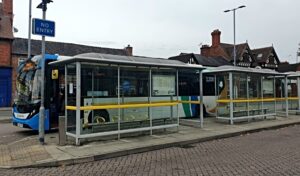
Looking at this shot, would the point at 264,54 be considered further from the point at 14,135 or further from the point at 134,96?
the point at 14,135

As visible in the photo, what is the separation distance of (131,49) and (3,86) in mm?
19279

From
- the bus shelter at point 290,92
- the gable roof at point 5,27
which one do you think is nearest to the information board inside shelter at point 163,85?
the bus shelter at point 290,92

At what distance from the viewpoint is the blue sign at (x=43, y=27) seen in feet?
28.9

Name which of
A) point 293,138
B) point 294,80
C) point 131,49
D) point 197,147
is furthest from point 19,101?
point 131,49

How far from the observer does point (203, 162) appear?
7.17m

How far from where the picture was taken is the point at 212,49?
150ft

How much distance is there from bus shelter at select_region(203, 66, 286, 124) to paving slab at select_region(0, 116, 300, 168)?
2403 millimetres

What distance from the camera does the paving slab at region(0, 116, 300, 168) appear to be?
7.20 metres

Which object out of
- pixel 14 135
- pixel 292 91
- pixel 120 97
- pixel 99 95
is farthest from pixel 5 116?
pixel 292 91

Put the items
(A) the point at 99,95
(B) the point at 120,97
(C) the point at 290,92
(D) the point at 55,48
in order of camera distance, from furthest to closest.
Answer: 1. (D) the point at 55,48
2. (C) the point at 290,92
3. (B) the point at 120,97
4. (A) the point at 99,95

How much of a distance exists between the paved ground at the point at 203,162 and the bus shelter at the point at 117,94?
197cm

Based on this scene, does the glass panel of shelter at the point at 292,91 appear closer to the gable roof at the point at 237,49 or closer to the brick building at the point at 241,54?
the brick building at the point at 241,54

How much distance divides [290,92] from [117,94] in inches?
555

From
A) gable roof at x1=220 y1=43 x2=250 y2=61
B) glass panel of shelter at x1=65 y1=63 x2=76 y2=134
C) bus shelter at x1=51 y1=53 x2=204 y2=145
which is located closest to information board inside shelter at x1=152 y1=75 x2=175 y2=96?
bus shelter at x1=51 y1=53 x2=204 y2=145
